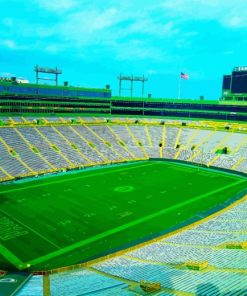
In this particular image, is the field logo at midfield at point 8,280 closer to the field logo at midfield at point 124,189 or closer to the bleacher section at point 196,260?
the bleacher section at point 196,260

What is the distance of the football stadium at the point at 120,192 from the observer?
29578mm

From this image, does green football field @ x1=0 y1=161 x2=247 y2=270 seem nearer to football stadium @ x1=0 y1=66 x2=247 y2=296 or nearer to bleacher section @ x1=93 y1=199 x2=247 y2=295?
football stadium @ x1=0 y1=66 x2=247 y2=296

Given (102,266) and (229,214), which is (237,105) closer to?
(229,214)

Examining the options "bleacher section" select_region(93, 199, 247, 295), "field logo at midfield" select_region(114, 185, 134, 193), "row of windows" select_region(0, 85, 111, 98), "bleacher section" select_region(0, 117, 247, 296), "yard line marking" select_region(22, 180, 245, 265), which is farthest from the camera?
"row of windows" select_region(0, 85, 111, 98)

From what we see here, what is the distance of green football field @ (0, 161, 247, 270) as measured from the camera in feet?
134

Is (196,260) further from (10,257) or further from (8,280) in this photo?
(10,257)

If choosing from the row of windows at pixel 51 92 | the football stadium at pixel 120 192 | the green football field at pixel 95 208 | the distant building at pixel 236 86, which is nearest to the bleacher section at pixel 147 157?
the football stadium at pixel 120 192

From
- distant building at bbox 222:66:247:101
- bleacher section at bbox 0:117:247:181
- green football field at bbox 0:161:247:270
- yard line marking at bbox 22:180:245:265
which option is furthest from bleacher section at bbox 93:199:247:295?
distant building at bbox 222:66:247:101

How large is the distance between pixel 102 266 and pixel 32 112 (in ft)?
226

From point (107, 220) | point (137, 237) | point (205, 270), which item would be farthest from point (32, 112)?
point (205, 270)

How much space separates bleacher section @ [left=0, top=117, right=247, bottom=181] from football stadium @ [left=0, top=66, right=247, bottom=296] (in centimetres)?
33

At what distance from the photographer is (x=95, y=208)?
54.1 meters

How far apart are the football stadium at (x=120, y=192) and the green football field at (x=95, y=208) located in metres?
0.22

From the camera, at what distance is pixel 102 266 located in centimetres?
3406
